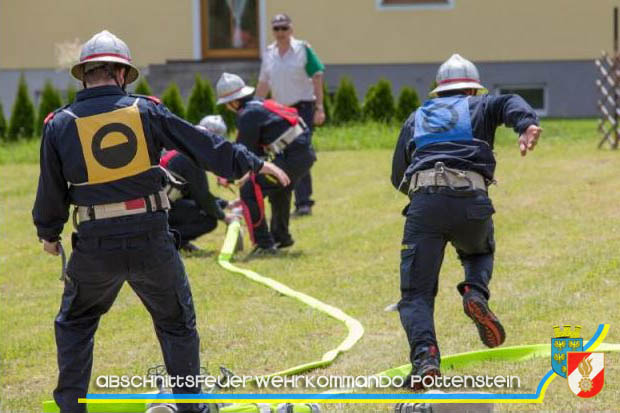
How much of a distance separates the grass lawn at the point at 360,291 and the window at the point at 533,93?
7.62m

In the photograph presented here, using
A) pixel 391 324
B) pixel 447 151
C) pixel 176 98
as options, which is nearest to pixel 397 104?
pixel 176 98

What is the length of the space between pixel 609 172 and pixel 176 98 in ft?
28.1

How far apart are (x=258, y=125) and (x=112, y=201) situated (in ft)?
Result: 17.5

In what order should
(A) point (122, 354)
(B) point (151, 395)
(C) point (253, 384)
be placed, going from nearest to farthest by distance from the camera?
(B) point (151, 395) < (C) point (253, 384) < (A) point (122, 354)

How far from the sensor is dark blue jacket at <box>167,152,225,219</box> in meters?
11.2

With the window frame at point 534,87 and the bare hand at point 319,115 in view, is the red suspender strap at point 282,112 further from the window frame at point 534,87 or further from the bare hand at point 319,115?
the window frame at point 534,87

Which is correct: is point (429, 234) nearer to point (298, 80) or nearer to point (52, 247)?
point (52, 247)

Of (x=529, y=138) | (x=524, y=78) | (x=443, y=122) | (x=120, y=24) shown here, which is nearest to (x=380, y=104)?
(x=524, y=78)

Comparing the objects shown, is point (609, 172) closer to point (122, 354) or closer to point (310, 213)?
point (310, 213)

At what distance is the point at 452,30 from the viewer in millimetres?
23922

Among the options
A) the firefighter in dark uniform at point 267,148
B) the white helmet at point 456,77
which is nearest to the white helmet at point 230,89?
the firefighter in dark uniform at point 267,148

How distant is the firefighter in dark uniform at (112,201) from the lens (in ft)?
20.2

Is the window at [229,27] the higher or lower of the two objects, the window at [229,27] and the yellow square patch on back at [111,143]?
the lower

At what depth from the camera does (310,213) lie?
1411 centimetres
